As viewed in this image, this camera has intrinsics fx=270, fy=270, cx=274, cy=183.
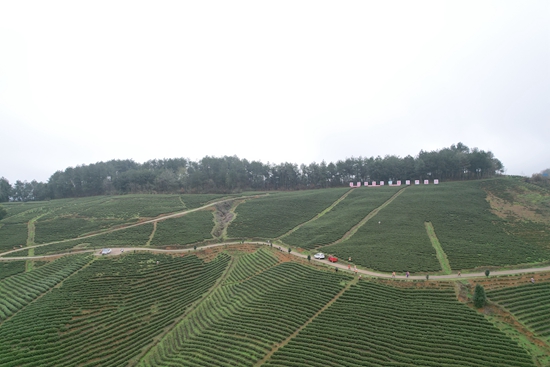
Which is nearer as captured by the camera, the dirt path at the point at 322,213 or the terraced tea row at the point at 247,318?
the terraced tea row at the point at 247,318

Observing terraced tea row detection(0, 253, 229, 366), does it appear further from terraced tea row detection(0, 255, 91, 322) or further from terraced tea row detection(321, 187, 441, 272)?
terraced tea row detection(321, 187, 441, 272)

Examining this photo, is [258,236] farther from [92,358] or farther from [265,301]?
[92,358]

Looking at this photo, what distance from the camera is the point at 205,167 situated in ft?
448

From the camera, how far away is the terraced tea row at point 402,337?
87.2ft

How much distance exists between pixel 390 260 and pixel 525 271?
1878 cm

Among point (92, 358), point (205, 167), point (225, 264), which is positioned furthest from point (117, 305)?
point (205, 167)

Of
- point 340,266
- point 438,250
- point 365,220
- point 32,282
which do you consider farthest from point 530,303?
point 32,282

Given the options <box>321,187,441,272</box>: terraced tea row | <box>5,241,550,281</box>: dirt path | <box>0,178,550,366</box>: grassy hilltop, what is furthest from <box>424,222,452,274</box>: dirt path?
<box>5,241,550,281</box>: dirt path

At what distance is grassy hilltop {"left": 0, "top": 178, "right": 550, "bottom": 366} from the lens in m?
29.6

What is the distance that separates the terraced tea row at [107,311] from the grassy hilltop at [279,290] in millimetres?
209

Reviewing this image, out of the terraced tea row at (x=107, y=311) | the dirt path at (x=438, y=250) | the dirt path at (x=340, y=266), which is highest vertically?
the dirt path at (x=438, y=250)

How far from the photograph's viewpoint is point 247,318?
35.9 metres

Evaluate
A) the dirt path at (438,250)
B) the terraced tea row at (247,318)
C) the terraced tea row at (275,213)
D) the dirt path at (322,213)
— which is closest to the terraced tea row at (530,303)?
the dirt path at (438,250)

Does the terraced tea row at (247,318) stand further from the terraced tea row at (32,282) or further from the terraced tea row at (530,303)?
the terraced tea row at (32,282)
